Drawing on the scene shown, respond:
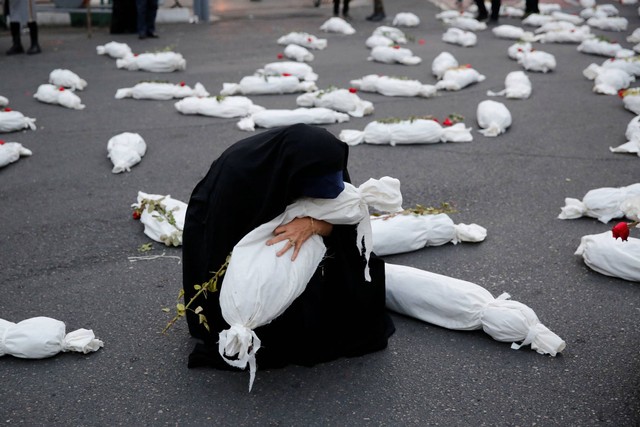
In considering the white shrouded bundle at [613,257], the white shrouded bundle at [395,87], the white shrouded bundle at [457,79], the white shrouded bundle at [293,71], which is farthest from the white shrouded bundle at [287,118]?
the white shrouded bundle at [613,257]

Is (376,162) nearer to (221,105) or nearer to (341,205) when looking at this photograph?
(221,105)

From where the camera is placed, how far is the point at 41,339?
3607mm

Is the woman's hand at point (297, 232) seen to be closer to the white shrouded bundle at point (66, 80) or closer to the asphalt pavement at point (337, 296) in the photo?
the asphalt pavement at point (337, 296)

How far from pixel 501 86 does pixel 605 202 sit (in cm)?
452

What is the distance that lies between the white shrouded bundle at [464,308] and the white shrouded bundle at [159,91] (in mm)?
5336

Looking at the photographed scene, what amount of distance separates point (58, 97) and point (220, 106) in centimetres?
202

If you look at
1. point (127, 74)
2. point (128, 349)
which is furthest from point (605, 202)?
point (127, 74)

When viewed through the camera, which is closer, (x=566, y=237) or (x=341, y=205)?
(x=341, y=205)

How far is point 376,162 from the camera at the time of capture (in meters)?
6.62

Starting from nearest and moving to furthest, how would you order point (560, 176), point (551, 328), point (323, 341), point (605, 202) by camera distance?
point (323, 341) → point (551, 328) → point (605, 202) → point (560, 176)

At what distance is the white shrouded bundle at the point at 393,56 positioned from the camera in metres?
10.9

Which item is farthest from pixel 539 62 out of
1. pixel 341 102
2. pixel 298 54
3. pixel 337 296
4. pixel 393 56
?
pixel 337 296

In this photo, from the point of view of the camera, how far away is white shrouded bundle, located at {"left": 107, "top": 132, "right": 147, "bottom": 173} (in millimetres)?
6355

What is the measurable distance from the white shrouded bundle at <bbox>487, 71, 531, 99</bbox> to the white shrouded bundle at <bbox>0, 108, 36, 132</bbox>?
5.43 meters
